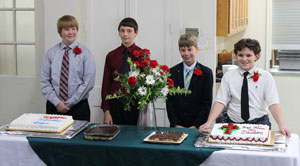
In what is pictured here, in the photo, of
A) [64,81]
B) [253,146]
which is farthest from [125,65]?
[253,146]

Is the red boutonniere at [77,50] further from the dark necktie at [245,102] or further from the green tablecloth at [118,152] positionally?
the dark necktie at [245,102]

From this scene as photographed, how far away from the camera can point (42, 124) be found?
2834 mm

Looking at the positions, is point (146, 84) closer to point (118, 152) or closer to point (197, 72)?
point (118, 152)

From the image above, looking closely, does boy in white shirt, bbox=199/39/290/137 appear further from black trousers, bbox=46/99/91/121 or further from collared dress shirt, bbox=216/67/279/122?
black trousers, bbox=46/99/91/121

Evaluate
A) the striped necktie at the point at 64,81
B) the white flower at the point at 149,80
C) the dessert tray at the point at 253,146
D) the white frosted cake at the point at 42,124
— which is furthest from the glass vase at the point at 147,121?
the striped necktie at the point at 64,81

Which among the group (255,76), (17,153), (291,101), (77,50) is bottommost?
(17,153)

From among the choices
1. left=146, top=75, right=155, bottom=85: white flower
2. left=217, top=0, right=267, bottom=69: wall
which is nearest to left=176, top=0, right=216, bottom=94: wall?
left=146, top=75, right=155, bottom=85: white flower

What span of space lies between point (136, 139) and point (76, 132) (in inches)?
16.3

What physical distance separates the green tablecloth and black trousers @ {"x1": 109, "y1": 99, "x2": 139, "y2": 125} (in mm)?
790

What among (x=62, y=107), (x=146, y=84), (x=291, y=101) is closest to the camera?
(x=146, y=84)

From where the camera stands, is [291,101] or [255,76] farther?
[291,101]

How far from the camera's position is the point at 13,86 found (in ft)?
15.4

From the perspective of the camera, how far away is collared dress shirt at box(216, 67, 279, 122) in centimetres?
300

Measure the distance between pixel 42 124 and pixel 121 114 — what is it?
90cm
